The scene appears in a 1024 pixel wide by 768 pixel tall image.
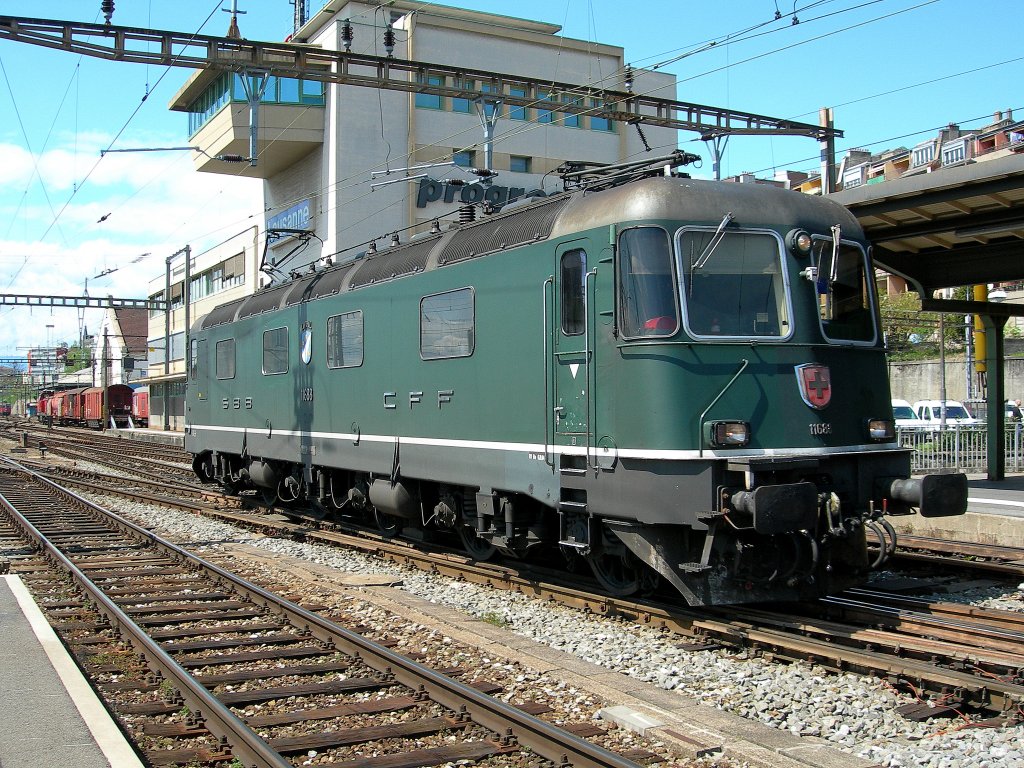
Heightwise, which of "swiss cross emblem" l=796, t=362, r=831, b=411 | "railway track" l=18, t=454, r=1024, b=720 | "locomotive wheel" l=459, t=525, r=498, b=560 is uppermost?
"swiss cross emblem" l=796, t=362, r=831, b=411

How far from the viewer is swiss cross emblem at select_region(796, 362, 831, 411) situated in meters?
7.95

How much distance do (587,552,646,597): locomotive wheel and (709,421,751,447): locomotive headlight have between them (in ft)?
4.98

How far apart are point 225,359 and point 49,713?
13.5 metres

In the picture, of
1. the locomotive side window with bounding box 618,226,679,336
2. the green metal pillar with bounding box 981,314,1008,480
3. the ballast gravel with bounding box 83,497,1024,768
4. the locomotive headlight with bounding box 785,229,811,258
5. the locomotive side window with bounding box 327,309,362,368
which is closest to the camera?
the ballast gravel with bounding box 83,497,1024,768

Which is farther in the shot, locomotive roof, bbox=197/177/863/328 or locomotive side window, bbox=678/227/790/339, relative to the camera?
locomotive roof, bbox=197/177/863/328

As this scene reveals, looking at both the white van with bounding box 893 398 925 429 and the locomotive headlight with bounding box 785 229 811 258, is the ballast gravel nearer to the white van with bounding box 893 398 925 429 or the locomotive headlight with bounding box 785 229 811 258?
the locomotive headlight with bounding box 785 229 811 258

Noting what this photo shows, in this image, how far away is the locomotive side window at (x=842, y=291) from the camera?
8.30m

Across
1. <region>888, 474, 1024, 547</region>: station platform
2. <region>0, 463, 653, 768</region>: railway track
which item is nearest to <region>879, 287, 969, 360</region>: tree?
<region>888, 474, 1024, 547</region>: station platform

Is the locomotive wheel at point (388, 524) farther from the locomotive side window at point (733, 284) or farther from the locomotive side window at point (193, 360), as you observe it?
the locomotive side window at point (193, 360)

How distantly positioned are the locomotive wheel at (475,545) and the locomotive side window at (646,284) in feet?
13.3

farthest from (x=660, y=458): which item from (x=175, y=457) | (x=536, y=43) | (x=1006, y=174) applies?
(x=536, y=43)

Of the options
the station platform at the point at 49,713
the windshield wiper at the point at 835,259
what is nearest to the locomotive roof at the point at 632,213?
the windshield wiper at the point at 835,259

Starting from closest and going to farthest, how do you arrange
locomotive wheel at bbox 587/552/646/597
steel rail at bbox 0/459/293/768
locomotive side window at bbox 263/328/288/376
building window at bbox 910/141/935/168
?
steel rail at bbox 0/459/293/768 < locomotive wheel at bbox 587/552/646/597 < locomotive side window at bbox 263/328/288/376 < building window at bbox 910/141/935/168

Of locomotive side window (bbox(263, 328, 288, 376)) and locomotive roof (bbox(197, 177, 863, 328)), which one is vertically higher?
locomotive roof (bbox(197, 177, 863, 328))
